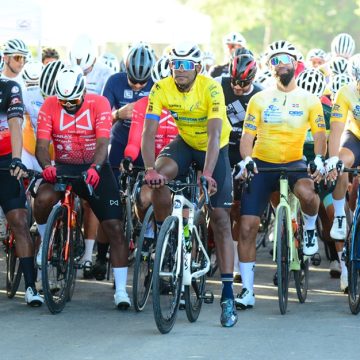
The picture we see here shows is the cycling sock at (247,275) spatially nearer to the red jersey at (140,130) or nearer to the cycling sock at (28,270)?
the red jersey at (140,130)

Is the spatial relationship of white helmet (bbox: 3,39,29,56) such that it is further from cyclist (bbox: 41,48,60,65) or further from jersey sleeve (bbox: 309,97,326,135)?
jersey sleeve (bbox: 309,97,326,135)

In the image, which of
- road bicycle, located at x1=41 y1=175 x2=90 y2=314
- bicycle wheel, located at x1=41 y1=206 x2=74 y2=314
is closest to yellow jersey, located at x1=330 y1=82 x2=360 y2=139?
road bicycle, located at x1=41 y1=175 x2=90 y2=314

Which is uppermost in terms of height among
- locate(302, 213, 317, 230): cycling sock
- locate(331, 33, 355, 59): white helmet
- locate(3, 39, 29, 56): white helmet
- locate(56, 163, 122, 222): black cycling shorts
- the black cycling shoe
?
locate(331, 33, 355, 59): white helmet

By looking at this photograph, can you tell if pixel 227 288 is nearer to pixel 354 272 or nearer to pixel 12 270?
pixel 354 272

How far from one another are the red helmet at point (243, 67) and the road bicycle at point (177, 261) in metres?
2.25

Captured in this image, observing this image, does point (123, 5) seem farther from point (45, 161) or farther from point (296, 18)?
point (296, 18)

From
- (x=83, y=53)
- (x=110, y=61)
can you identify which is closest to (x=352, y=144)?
(x=83, y=53)

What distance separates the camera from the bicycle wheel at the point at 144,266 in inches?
412

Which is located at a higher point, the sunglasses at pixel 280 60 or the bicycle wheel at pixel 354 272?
the sunglasses at pixel 280 60

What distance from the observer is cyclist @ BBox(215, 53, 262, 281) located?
1242 cm

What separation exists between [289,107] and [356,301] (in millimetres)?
1766

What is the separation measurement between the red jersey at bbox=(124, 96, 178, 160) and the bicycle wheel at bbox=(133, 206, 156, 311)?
0.90 m

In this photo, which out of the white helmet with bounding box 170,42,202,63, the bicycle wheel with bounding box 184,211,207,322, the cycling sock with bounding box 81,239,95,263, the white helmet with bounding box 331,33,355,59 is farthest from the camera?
the white helmet with bounding box 331,33,355,59

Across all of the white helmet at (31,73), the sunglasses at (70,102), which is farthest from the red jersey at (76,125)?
the white helmet at (31,73)
